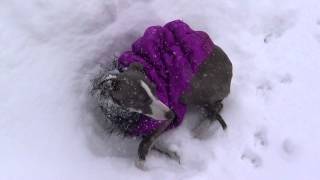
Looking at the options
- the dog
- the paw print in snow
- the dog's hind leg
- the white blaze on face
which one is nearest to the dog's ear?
the dog

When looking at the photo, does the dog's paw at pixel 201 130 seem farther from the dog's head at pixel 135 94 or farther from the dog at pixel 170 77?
the dog's head at pixel 135 94

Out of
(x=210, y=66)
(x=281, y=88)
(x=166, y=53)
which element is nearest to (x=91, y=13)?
(x=166, y=53)

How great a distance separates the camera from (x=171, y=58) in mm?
3557

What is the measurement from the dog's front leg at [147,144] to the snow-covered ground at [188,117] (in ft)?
0.24

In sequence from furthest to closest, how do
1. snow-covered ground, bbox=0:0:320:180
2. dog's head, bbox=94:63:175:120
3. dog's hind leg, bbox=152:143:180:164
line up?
dog's hind leg, bbox=152:143:180:164 < snow-covered ground, bbox=0:0:320:180 < dog's head, bbox=94:63:175:120

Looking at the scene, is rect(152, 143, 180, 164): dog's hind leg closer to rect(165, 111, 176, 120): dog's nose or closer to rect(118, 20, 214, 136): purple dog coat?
rect(118, 20, 214, 136): purple dog coat

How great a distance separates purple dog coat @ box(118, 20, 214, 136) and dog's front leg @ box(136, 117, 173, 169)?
0.06m

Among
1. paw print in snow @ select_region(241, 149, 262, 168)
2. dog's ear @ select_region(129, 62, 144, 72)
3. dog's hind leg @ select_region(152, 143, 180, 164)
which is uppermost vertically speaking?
dog's ear @ select_region(129, 62, 144, 72)

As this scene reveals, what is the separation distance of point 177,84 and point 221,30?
29.8 inches

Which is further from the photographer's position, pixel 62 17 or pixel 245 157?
pixel 62 17

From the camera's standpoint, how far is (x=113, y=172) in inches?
130

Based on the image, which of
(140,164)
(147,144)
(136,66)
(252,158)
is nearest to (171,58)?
(136,66)

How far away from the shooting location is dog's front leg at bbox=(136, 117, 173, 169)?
333 centimetres

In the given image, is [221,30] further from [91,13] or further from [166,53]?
[91,13]
